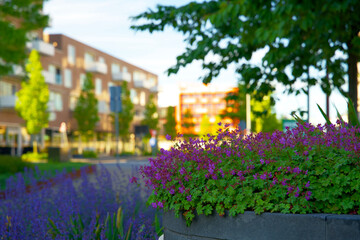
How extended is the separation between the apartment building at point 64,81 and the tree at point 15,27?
9.38 m

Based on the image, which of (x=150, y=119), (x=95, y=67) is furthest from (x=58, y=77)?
(x=150, y=119)

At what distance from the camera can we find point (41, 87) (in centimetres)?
3684

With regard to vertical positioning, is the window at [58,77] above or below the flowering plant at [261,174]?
above

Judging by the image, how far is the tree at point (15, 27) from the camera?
17906 mm

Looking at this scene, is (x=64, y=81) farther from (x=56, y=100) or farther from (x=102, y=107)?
(x=102, y=107)

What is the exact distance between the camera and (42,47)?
41312mm

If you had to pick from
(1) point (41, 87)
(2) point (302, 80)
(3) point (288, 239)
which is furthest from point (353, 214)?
(1) point (41, 87)

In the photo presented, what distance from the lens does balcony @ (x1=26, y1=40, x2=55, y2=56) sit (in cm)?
3997

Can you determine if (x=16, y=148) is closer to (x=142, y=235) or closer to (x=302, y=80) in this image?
(x=302, y=80)

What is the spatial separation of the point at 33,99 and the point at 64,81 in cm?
1150

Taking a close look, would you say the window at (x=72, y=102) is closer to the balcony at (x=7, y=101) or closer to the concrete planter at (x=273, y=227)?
the balcony at (x=7, y=101)

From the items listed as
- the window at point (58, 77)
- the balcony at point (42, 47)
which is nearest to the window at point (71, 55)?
the window at point (58, 77)

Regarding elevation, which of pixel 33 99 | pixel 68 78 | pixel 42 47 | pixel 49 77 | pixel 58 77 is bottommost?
pixel 33 99

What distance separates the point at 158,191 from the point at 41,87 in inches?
1359
